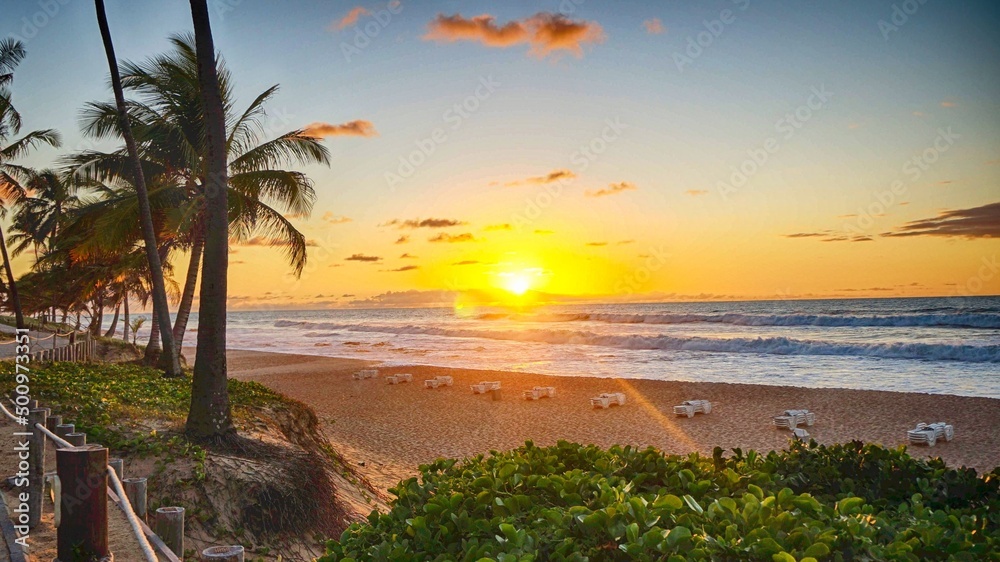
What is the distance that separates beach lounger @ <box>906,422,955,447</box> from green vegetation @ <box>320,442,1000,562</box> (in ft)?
40.3

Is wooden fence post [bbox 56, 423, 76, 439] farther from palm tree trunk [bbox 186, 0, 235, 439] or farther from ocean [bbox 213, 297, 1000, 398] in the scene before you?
ocean [bbox 213, 297, 1000, 398]

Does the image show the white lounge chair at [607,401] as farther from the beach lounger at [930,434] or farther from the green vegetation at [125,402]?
the green vegetation at [125,402]

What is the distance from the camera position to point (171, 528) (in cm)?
408

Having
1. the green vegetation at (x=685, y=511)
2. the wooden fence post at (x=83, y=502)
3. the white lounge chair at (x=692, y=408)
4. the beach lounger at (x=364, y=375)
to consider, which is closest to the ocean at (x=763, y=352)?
the beach lounger at (x=364, y=375)

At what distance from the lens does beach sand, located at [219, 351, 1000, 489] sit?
45.9 feet

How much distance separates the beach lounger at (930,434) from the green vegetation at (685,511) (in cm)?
Result: 1229

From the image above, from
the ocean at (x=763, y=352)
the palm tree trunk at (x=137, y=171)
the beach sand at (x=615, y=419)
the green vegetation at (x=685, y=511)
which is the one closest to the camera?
the green vegetation at (x=685, y=511)

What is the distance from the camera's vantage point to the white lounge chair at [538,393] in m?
20.6

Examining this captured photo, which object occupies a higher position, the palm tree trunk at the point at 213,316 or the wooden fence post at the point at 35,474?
the palm tree trunk at the point at 213,316

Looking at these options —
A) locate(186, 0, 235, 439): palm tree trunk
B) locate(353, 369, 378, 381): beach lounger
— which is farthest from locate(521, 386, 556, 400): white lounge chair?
locate(186, 0, 235, 439): palm tree trunk

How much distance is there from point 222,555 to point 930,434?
15445 mm

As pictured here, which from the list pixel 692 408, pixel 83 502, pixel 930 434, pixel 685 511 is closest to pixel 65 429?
pixel 83 502

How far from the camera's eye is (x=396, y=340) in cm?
5478

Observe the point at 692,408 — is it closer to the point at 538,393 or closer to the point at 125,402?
the point at 538,393
